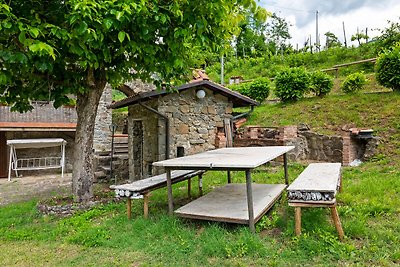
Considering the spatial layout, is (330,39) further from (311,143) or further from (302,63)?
(311,143)

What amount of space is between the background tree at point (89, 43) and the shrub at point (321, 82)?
5.47 metres

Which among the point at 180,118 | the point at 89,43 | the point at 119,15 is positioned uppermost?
the point at 119,15

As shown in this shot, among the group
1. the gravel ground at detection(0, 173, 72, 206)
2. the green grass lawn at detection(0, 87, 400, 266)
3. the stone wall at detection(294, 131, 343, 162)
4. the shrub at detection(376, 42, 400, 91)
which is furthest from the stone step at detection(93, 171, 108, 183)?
the shrub at detection(376, 42, 400, 91)

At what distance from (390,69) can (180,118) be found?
239 inches

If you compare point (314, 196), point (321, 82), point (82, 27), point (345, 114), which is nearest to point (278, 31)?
point (321, 82)

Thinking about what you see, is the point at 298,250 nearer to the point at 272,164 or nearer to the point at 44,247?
the point at 44,247

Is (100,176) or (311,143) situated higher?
(311,143)

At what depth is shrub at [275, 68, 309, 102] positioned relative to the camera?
9641 mm

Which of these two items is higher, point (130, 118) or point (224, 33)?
point (224, 33)

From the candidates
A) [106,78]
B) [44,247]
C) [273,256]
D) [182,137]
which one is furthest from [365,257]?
[182,137]

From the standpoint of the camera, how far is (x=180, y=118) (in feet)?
26.0

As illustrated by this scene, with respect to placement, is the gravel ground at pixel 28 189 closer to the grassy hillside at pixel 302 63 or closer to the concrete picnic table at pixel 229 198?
the concrete picnic table at pixel 229 198

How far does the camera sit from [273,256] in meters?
3.01

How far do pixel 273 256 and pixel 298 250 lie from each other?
0.28 m
